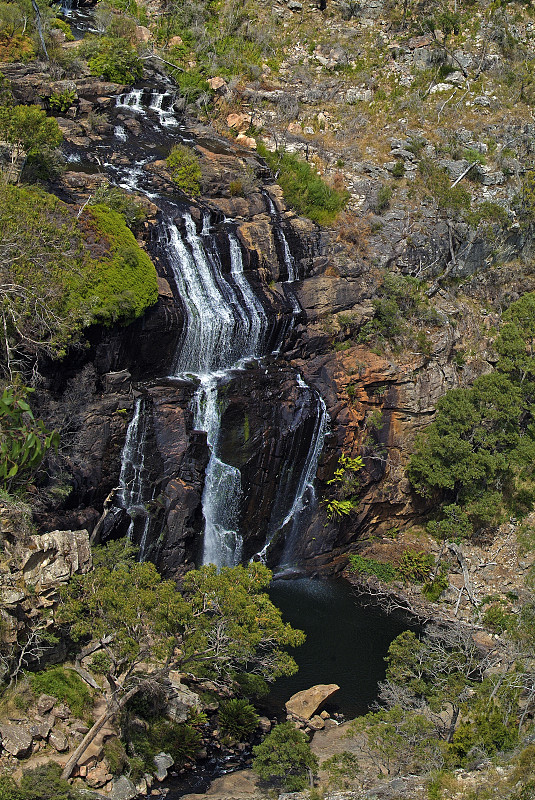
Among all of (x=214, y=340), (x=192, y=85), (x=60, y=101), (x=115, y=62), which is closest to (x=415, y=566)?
(x=214, y=340)

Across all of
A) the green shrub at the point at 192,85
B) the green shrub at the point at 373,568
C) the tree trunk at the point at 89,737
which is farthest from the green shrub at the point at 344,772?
the green shrub at the point at 192,85

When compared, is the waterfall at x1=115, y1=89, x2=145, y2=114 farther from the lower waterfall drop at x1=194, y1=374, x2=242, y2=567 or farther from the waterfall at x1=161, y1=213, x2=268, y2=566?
the lower waterfall drop at x1=194, y1=374, x2=242, y2=567

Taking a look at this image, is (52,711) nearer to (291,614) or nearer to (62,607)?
(62,607)

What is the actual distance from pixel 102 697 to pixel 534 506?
73.8 ft

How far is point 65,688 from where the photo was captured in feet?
65.2

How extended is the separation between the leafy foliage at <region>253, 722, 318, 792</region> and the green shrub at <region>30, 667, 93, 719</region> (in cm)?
491

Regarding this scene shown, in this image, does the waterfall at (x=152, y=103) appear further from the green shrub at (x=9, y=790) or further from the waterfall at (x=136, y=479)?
the green shrub at (x=9, y=790)

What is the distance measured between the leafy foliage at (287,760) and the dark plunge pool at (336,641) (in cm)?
451

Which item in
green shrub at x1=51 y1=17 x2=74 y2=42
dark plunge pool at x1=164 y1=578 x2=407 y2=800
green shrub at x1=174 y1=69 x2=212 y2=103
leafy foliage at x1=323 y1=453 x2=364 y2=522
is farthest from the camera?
green shrub at x1=51 y1=17 x2=74 y2=42

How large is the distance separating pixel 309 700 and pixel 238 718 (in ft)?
9.02

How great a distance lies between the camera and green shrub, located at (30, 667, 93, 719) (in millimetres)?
19516

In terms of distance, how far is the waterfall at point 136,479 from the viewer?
87.0ft

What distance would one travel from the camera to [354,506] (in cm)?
3247

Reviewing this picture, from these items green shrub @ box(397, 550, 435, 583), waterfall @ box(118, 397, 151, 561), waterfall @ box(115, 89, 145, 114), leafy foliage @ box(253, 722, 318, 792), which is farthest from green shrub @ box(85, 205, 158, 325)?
waterfall @ box(115, 89, 145, 114)
